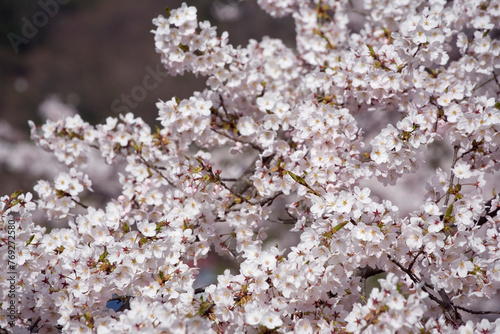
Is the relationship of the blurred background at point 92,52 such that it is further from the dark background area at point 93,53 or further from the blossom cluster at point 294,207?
the blossom cluster at point 294,207

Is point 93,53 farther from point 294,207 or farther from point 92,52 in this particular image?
point 294,207

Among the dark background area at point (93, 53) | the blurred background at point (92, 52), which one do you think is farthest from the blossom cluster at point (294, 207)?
the dark background area at point (93, 53)

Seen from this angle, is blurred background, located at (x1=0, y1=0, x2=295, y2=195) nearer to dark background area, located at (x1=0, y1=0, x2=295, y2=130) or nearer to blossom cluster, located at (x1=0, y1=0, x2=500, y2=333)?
dark background area, located at (x1=0, y1=0, x2=295, y2=130)

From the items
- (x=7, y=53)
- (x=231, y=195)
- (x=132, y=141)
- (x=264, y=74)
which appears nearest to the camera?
(x=231, y=195)

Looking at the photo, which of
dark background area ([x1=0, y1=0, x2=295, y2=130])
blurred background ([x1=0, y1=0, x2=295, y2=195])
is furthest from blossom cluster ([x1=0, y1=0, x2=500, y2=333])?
dark background area ([x1=0, y1=0, x2=295, y2=130])

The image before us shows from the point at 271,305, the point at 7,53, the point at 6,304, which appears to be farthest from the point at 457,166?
the point at 7,53

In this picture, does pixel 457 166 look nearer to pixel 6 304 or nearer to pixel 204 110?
pixel 204 110
